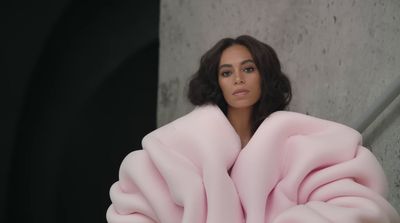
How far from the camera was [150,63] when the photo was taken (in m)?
3.69

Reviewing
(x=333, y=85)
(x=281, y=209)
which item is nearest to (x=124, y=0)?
(x=333, y=85)

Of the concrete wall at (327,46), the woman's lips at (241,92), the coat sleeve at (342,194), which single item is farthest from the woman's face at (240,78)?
the concrete wall at (327,46)

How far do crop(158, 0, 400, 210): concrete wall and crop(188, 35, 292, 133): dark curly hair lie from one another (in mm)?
368

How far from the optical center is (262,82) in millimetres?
1404

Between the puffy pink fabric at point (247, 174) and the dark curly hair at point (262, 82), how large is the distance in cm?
6

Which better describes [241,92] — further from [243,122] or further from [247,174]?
[247,174]

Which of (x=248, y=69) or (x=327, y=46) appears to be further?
(x=327, y=46)

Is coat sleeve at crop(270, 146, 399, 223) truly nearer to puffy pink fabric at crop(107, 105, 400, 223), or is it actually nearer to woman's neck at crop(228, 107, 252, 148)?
puffy pink fabric at crop(107, 105, 400, 223)

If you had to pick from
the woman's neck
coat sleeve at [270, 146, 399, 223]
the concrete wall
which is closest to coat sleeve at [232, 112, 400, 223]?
coat sleeve at [270, 146, 399, 223]

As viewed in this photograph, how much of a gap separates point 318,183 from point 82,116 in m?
2.46

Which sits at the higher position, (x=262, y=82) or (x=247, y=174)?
(x=262, y=82)

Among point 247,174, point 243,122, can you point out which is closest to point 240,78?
point 243,122

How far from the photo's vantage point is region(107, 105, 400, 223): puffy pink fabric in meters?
1.23

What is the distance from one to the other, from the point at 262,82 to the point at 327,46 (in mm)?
588
